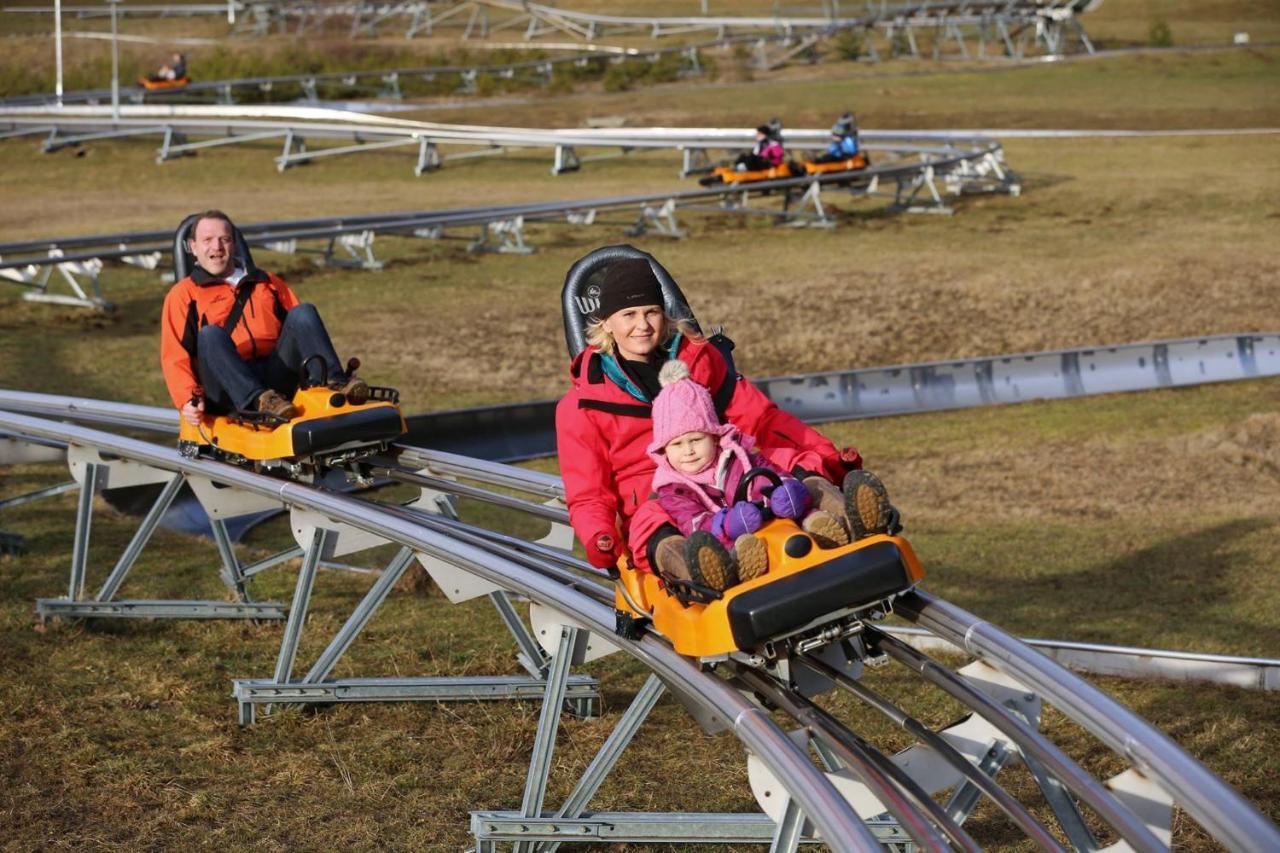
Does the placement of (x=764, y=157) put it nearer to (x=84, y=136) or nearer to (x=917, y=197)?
(x=917, y=197)

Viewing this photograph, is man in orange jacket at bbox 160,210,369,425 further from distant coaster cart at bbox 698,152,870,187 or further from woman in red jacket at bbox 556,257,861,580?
distant coaster cart at bbox 698,152,870,187

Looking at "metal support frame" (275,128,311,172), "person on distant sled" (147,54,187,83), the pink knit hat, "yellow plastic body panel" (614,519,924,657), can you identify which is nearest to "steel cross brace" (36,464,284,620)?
the pink knit hat

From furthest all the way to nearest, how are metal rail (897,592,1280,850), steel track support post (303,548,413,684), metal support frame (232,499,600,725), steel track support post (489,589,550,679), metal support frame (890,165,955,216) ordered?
metal support frame (890,165,955,216), steel track support post (489,589,550,679), metal support frame (232,499,600,725), steel track support post (303,548,413,684), metal rail (897,592,1280,850)

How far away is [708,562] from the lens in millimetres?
3936

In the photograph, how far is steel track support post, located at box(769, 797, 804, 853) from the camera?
12.1 ft

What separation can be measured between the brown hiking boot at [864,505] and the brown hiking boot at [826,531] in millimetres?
38

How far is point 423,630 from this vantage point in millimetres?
7078

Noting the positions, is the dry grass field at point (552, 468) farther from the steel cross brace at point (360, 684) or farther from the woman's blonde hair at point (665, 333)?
the woman's blonde hair at point (665, 333)

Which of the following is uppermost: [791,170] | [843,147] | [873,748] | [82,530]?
[843,147]

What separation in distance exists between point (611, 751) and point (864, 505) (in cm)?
102

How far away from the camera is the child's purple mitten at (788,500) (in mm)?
4113

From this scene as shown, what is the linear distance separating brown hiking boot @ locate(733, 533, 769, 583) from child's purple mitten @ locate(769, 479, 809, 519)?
0.56ft

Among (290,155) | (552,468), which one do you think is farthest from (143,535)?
(290,155)

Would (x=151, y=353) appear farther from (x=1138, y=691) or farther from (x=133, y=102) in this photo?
(x=133, y=102)
